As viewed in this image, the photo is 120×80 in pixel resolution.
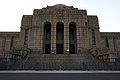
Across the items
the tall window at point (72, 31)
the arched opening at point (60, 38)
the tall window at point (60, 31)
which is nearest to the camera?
the arched opening at point (60, 38)

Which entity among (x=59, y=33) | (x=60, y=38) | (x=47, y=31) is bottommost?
(x=60, y=38)

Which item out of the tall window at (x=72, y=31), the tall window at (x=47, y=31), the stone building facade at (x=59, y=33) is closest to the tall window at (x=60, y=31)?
the stone building facade at (x=59, y=33)

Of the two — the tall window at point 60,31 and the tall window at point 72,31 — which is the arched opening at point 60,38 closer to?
the tall window at point 60,31

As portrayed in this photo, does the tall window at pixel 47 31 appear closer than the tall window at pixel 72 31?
Yes

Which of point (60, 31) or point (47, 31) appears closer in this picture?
point (60, 31)

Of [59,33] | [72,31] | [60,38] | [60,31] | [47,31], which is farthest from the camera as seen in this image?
[72,31]

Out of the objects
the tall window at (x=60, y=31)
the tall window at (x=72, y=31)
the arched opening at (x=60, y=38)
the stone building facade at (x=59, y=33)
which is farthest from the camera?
the tall window at (x=72, y=31)

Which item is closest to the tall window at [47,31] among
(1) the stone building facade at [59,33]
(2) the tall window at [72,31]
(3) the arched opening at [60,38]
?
(1) the stone building facade at [59,33]

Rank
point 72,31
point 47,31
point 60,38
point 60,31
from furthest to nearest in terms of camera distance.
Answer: point 72,31 < point 47,31 < point 60,31 < point 60,38

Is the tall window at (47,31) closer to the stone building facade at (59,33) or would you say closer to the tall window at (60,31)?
the stone building facade at (59,33)

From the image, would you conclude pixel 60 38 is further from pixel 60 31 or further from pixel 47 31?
pixel 47 31

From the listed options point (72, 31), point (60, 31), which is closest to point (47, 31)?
point (60, 31)

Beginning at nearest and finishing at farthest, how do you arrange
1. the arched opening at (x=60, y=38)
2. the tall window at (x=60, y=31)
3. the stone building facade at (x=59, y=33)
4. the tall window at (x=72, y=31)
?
the stone building facade at (x=59, y=33) < the arched opening at (x=60, y=38) < the tall window at (x=60, y=31) < the tall window at (x=72, y=31)

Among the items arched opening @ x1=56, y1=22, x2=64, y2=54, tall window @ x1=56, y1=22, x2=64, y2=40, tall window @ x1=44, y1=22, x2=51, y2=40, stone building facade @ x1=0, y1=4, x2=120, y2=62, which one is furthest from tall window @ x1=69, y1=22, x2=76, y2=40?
tall window @ x1=44, y1=22, x2=51, y2=40
